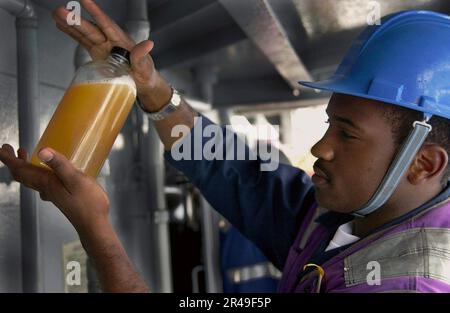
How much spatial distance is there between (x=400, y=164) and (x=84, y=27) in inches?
26.0

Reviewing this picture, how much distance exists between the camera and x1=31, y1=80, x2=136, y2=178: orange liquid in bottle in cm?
83

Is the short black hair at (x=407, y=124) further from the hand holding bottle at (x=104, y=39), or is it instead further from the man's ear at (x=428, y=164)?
the hand holding bottle at (x=104, y=39)

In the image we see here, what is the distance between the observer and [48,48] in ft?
4.02

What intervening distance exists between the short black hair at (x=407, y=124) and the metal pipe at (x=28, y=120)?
0.72 metres

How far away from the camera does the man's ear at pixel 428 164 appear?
1001mm

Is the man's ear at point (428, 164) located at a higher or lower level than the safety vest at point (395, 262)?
→ higher

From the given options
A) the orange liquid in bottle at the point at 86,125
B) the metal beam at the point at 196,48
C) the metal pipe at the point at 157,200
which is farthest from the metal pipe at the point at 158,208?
the orange liquid in bottle at the point at 86,125

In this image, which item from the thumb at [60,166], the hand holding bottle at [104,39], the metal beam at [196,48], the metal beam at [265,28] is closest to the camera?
the thumb at [60,166]

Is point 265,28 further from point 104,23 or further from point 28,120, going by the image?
point 28,120

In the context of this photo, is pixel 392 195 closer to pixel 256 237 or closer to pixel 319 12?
pixel 256 237


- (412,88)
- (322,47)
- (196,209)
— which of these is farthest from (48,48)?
(196,209)

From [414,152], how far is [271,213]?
0.47m

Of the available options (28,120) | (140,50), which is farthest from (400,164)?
(28,120)

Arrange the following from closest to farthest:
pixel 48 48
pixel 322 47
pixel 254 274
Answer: pixel 48 48 < pixel 322 47 < pixel 254 274
